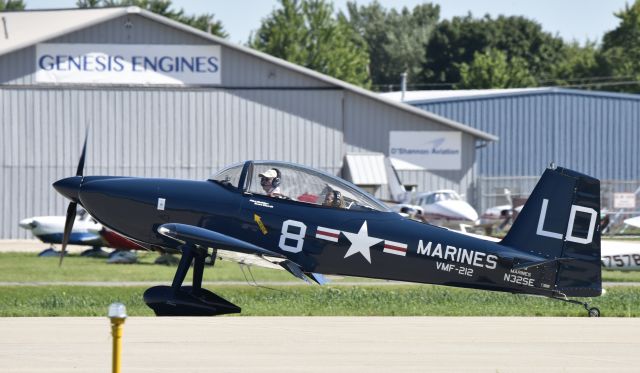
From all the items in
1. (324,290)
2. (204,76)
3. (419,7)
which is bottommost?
(324,290)

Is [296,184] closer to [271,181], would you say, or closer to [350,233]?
[271,181]

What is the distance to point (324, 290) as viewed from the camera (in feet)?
64.9

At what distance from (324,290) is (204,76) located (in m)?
21.6

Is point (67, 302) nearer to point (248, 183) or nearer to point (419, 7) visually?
point (248, 183)

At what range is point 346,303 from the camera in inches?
659

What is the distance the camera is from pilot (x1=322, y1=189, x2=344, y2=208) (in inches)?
537

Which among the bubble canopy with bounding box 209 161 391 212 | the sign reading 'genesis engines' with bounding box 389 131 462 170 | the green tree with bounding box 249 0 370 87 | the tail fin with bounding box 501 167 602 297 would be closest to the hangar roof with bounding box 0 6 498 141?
the sign reading 'genesis engines' with bounding box 389 131 462 170

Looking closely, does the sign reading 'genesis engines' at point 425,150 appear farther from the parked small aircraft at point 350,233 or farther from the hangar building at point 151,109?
the parked small aircraft at point 350,233

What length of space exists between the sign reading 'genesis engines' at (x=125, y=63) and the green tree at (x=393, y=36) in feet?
226

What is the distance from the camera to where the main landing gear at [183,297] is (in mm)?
13375
